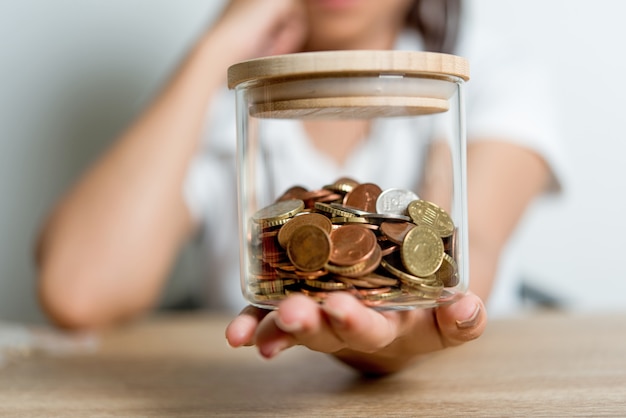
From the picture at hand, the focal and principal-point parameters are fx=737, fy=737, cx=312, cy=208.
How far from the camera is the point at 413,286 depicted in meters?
0.57

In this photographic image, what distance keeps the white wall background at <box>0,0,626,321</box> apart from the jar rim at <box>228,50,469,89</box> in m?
1.22

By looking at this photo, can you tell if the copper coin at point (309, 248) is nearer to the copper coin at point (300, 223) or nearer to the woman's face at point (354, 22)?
the copper coin at point (300, 223)

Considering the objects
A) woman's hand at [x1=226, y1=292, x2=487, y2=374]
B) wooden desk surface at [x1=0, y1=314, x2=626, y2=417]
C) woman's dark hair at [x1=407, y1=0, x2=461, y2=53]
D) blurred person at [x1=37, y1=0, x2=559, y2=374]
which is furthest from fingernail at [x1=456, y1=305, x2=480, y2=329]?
woman's dark hair at [x1=407, y1=0, x2=461, y2=53]

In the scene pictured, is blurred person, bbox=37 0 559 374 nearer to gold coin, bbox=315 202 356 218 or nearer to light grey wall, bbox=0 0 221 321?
light grey wall, bbox=0 0 221 321

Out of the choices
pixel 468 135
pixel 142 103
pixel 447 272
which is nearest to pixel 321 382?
pixel 447 272

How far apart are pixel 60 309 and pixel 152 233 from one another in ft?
0.64

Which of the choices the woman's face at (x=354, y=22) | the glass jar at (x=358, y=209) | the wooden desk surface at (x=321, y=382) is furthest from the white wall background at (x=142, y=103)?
the glass jar at (x=358, y=209)

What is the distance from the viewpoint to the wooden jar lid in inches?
21.3

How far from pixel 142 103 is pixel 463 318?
1394 millimetres

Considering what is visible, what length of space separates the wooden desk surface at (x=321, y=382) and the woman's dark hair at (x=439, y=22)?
1.96ft

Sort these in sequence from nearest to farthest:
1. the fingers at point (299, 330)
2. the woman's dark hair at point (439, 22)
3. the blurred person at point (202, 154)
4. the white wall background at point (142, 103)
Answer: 1. the fingers at point (299, 330)
2. the blurred person at point (202, 154)
3. the woman's dark hair at point (439, 22)
4. the white wall background at point (142, 103)

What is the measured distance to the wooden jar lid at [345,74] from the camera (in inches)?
21.3

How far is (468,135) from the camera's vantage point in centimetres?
128

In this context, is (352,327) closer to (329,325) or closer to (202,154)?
(329,325)
